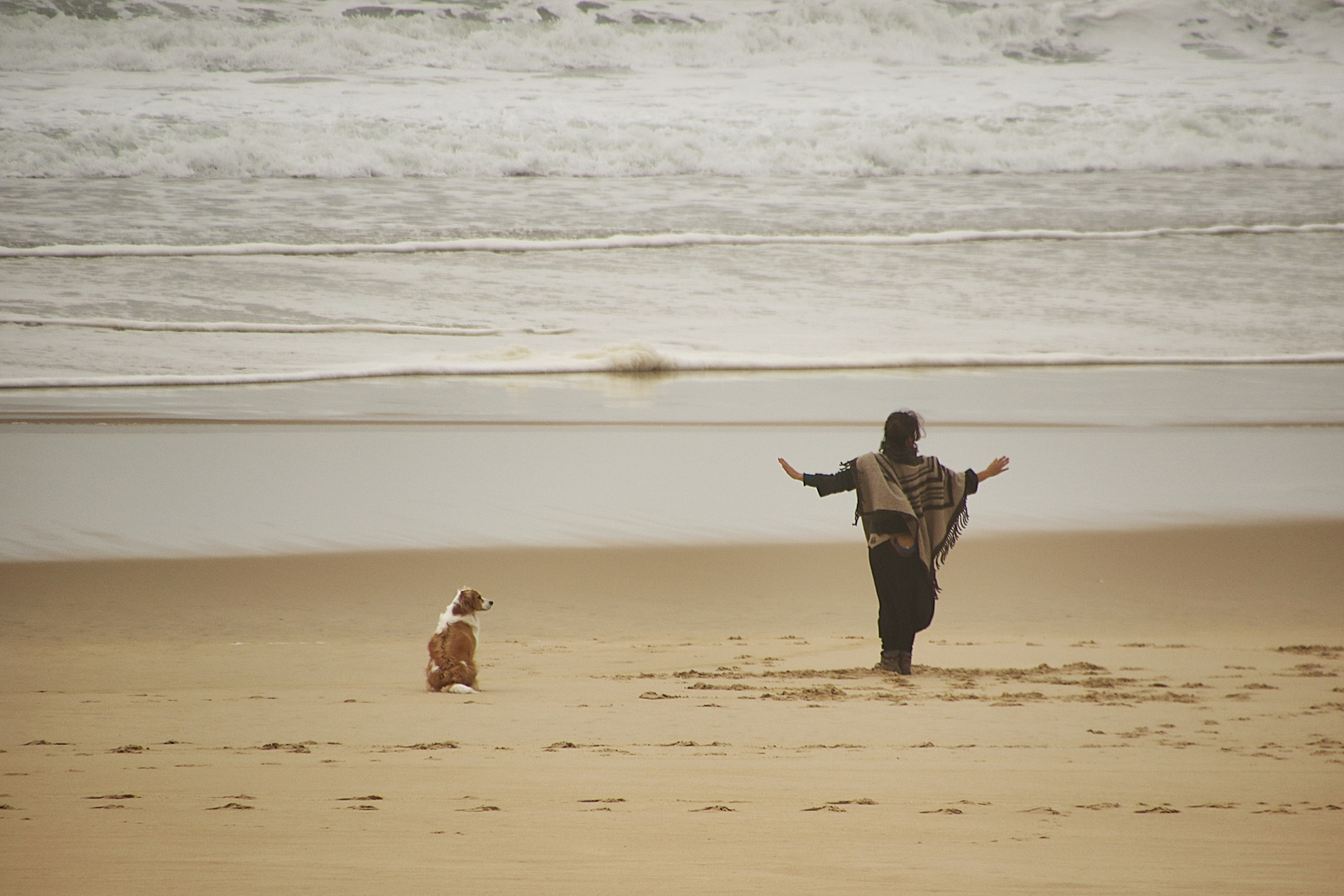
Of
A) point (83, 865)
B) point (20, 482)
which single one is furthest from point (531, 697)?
point (20, 482)

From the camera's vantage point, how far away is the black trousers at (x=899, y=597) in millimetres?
5461

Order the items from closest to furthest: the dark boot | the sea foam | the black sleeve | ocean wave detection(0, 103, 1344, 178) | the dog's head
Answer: the dog's head < the dark boot < the black sleeve < ocean wave detection(0, 103, 1344, 178) < the sea foam

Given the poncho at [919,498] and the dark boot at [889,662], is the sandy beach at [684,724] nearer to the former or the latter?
the dark boot at [889,662]

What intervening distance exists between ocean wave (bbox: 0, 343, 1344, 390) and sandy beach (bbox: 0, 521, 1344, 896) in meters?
6.61

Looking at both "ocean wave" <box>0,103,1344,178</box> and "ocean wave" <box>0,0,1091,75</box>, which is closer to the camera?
"ocean wave" <box>0,103,1344,178</box>

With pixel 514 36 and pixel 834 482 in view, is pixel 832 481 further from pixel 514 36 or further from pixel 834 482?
pixel 514 36

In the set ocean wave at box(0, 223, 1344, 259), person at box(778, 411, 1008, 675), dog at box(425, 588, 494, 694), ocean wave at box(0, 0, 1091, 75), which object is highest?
ocean wave at box(0, 0, 1091, 75)

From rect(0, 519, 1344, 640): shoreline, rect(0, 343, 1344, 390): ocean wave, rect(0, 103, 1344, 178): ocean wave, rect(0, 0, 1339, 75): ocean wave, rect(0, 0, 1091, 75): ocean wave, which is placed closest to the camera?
rect(0, 519, 1344, 640): shoreline

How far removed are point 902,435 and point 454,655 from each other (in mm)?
2097

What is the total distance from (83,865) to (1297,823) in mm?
2960

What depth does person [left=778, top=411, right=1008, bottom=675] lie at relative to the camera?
18.2 feet

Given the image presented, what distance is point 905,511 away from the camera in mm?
5574

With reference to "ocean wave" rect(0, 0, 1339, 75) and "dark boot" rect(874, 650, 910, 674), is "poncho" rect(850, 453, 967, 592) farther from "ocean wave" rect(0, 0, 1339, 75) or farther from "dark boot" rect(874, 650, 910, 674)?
"ocean wave" rect(0, 0, 1339, 75)

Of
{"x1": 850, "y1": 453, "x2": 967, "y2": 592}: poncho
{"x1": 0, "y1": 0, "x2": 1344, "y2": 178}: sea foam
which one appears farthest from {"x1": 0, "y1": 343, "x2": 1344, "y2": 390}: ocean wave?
{"x1": 0, "y1": 0, "x2": 1344, "y2": 178}: sea foam
